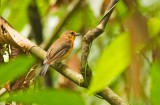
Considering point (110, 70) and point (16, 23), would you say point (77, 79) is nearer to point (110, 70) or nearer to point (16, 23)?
point (110, 70)

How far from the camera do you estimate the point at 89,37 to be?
951 mm

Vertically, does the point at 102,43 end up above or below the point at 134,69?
above

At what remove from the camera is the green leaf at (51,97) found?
59 cm

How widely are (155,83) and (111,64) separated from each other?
7cm

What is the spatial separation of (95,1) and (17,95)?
99cm

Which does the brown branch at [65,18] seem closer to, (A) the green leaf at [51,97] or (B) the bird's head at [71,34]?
(B) the bird's head at [71,34]

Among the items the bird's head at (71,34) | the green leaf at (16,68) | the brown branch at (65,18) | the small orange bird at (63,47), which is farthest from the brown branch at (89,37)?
the bird's head at (71,34)

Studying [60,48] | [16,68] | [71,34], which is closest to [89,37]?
[16,68]

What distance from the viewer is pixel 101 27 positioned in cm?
92

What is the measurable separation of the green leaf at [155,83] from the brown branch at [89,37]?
0.34 m

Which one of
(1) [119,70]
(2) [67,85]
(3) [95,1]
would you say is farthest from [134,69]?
(2) [67,85]

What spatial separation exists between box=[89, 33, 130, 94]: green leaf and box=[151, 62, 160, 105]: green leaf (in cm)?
3

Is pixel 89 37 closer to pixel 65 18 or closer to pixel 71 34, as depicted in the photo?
pixel 65 18

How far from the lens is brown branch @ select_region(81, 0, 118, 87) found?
3.01ft
